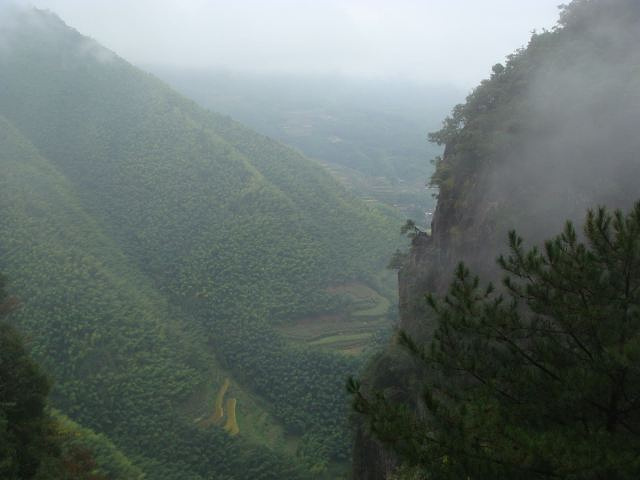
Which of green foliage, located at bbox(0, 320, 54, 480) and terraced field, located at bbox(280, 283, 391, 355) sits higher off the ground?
green foliage, located at bbox(0, 320, 54, 480)

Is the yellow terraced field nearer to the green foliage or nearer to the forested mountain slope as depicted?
the forested mountain slope

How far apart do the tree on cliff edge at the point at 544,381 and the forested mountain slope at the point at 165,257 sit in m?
27.1

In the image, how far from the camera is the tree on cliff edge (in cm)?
528

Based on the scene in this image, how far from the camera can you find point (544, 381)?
670 centimetres

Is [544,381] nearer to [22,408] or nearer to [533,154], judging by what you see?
[533,154]

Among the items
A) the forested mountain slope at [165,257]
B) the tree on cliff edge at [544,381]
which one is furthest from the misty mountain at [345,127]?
the tree on cliff edge at [544,381]

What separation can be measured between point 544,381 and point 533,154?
46.6 ft

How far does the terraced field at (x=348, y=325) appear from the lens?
143 ft

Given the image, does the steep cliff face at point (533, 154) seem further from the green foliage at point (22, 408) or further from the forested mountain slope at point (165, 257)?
the forested mountain slope at point (165, 257)

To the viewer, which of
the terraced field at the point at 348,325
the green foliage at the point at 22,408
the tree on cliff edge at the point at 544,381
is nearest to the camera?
the tree on cliff edge at the point at 544,381

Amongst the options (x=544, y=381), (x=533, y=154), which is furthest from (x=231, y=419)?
(x=544, y=381)

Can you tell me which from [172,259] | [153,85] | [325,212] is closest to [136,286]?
[172,259]

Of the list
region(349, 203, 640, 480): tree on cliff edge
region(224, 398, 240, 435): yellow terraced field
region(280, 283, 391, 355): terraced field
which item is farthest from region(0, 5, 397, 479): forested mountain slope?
region(349, 203, 640, 480): tree on cliff edge

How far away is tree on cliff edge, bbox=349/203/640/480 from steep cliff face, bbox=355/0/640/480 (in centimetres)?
959
